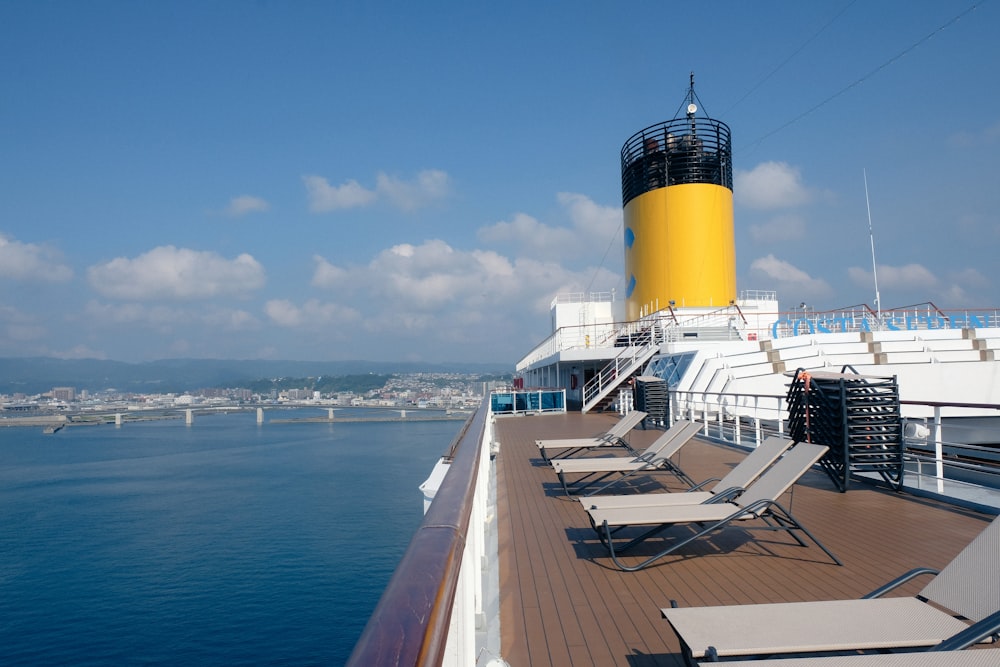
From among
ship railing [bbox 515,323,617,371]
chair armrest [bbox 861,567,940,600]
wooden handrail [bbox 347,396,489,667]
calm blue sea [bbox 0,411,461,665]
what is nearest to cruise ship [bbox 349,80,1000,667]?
wooden handrail [bbox 347,396,489,667]

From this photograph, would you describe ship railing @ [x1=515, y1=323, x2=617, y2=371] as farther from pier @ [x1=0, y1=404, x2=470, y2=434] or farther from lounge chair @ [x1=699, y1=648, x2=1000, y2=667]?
pier @ [x1=0, y1=404, x2=470, y2=434]

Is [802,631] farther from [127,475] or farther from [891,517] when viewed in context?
[127,475]

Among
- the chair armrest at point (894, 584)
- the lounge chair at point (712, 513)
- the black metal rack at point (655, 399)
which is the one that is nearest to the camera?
the chair armrest at point (894, 584)

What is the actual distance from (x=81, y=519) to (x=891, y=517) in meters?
28.5

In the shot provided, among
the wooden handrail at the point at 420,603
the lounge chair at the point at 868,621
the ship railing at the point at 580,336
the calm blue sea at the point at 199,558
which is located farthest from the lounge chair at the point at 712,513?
the ship railing at the point at 580,336

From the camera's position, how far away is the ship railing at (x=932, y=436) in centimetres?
581

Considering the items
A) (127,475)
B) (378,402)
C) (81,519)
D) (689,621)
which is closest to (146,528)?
(81,519)

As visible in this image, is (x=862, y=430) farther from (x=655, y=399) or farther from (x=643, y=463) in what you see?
(x=655, y=399)

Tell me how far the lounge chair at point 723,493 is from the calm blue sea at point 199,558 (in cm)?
1039

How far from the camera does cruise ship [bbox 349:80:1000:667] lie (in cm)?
226

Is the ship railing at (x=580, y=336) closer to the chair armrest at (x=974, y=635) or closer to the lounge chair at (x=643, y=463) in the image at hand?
the lounge chair at (x=643, y=463)

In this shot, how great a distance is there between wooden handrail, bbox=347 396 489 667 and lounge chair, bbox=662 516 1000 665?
1.18 m

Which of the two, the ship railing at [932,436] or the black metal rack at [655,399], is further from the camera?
the black metal rack at [655,399]

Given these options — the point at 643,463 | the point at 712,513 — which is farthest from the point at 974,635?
the point at 643,463
